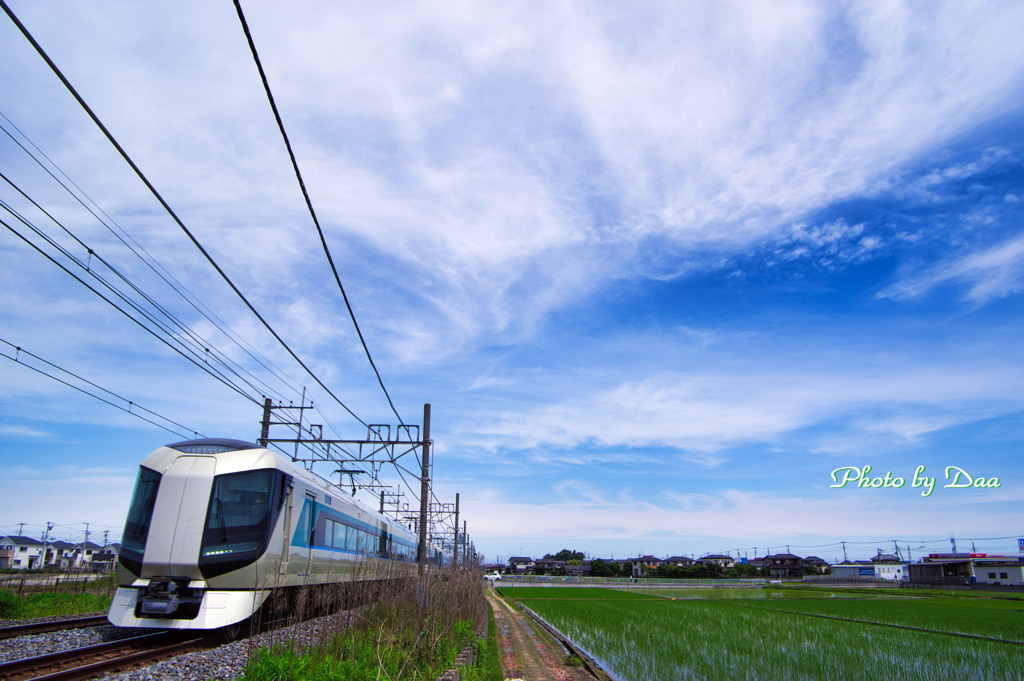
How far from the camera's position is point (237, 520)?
10672mm

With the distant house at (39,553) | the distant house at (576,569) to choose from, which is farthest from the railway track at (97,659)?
the distant house at (576,569)

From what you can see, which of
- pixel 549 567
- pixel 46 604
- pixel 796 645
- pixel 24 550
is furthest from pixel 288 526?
pixel 549 567

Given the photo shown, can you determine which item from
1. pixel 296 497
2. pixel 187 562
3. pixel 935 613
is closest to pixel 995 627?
pixel 935 613

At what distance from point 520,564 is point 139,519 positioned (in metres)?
136

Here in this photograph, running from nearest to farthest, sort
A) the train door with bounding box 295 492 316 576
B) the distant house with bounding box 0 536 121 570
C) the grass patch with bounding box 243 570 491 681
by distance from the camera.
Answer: the grass patch with bounding box 243 570 491 681, the train door with bounding box 295 492 316 576, the distant house with bounding box 0 536 121 570

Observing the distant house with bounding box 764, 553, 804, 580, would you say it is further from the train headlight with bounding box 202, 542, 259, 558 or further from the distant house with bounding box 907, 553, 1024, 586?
the train headlight with bounding box 202, 542, 259, 558

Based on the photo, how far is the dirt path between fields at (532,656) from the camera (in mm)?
10659

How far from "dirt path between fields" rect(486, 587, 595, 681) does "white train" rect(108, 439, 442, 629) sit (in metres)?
2.74

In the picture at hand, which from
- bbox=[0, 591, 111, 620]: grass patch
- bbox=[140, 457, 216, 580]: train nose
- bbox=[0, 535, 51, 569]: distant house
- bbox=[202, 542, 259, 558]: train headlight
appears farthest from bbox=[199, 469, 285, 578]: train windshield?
bbox=[0, 535, 51, 569]: distant house

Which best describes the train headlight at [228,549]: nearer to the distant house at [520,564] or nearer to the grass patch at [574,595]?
the grass patch at [574,595]

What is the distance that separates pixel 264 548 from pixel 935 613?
97.8ft

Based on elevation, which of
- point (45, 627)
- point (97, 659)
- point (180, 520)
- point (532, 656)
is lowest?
point (532, 656)

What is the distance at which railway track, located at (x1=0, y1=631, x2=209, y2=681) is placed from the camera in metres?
7.11

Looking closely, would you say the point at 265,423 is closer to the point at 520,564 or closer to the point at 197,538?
the point at 197,538
